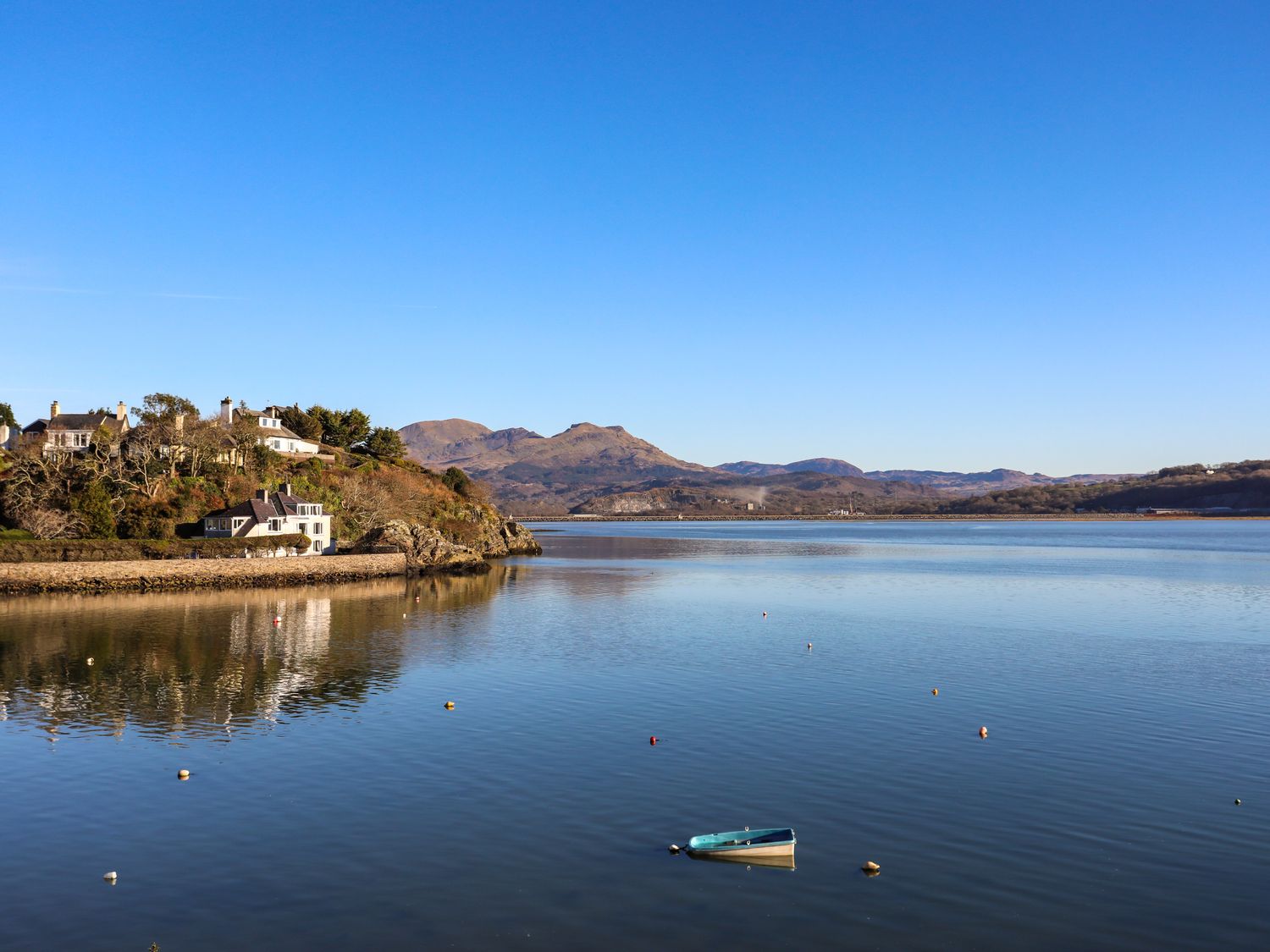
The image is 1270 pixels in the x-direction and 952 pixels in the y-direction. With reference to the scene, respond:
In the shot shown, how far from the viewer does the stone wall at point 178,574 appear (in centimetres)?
8706

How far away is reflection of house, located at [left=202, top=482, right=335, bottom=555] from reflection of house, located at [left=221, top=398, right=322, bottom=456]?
19.8m

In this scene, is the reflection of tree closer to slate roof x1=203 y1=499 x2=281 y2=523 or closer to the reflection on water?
slate roof x1=203 y1=499 x2=281 y2=523

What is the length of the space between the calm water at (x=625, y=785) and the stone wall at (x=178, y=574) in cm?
2427

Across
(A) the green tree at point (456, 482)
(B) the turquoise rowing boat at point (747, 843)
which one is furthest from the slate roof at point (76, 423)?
(B) the turquoise rowing boat at point (747, 843)

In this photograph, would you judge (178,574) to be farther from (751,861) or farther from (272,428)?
(751,861)

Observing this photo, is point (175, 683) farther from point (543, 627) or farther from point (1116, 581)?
point (1116, 581)

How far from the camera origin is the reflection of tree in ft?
132

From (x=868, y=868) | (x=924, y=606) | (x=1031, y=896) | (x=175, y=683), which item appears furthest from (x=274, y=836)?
(x=924, y=606)

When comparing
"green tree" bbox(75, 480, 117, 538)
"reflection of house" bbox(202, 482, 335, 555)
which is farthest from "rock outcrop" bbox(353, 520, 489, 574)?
"green tree" bbox(75, 480, 117, 538)

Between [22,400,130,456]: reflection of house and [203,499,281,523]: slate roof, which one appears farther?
[22,400,130,456]: reflection of house

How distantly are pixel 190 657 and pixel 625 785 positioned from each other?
34668 millimetres

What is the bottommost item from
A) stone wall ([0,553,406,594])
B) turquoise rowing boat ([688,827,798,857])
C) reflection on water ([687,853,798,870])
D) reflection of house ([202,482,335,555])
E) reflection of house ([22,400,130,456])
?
reflection on water ([687,853,798,870])

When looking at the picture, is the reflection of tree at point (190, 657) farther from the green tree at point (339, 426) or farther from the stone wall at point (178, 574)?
the green tree at point (339, 426)

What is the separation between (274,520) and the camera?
10856 centimetres
